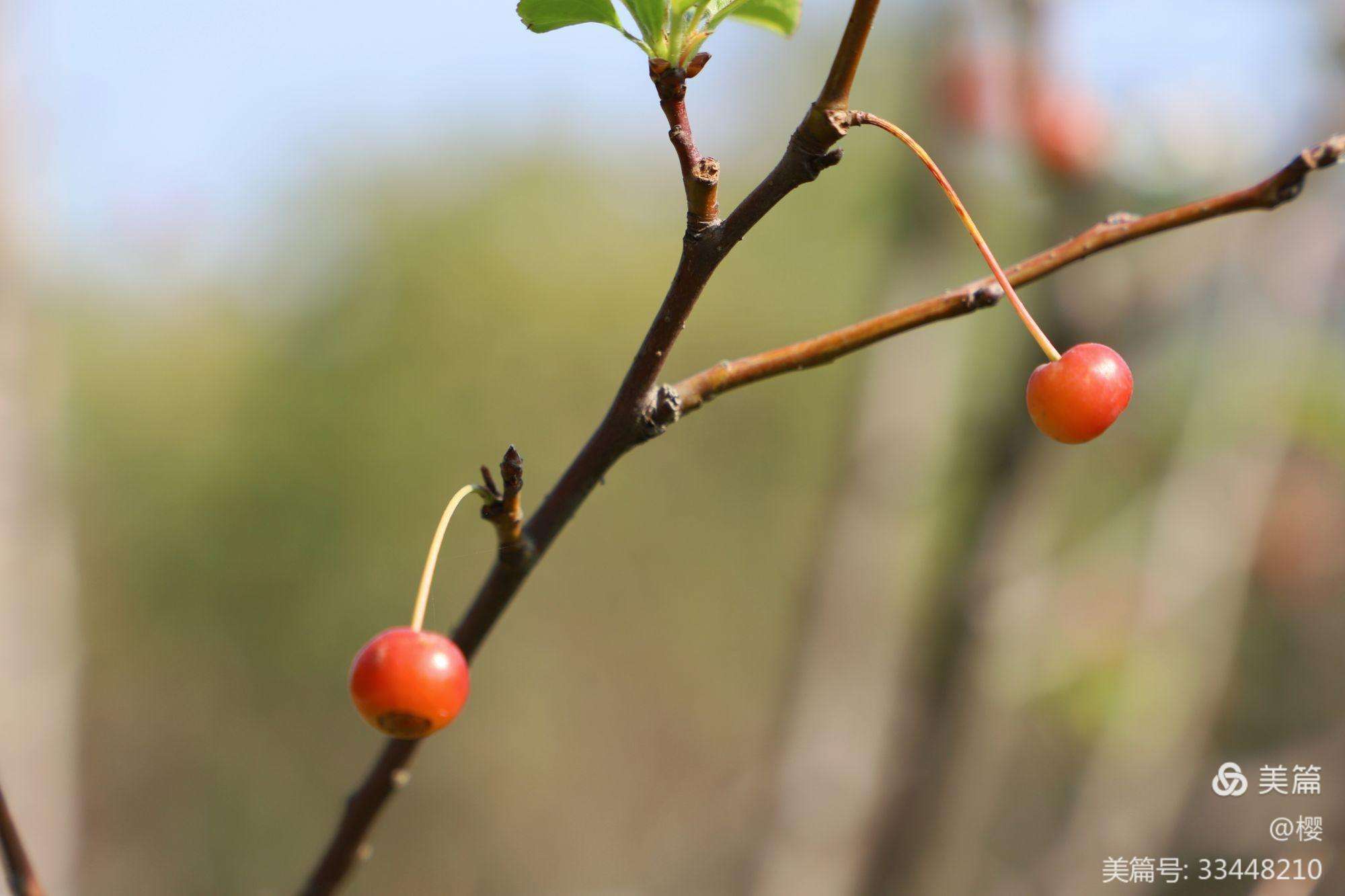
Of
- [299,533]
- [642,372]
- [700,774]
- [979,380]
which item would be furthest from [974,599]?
[299,533]

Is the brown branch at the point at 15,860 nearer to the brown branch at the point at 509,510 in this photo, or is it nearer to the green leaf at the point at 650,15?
the brown branch at the point at 509,510

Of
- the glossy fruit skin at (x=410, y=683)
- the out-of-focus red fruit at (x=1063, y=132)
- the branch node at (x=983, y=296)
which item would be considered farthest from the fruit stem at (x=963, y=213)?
the out-of-focus red fruit at (x=1063, y=132)

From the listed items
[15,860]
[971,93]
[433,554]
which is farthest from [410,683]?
[971,93]

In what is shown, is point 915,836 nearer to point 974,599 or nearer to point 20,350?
point 974,599

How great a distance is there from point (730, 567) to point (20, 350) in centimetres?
734

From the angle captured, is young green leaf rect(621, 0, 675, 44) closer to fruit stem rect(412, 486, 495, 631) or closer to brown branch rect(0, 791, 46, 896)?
fruit stem rect(412, 486, 495, 631)

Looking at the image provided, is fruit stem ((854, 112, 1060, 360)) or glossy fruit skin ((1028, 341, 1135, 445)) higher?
fruit stem ((854, 112, 1060, 360))

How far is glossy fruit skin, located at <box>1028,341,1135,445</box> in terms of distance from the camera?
2.32ft

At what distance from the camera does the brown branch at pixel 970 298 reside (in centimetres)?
62

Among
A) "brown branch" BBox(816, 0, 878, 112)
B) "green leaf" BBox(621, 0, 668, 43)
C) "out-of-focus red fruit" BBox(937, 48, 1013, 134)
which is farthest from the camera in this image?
"out-of-focus red fruit" BBox(937, 48, 1013, 134)

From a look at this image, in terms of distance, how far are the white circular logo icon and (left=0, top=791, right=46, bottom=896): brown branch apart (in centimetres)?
239

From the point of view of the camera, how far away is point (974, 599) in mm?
2152

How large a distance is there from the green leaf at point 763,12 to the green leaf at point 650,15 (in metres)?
0.03

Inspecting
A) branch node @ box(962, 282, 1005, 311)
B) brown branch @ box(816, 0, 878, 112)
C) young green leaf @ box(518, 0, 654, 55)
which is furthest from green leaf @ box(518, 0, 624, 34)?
branch node @ box(962, 282, 1005, 311)
